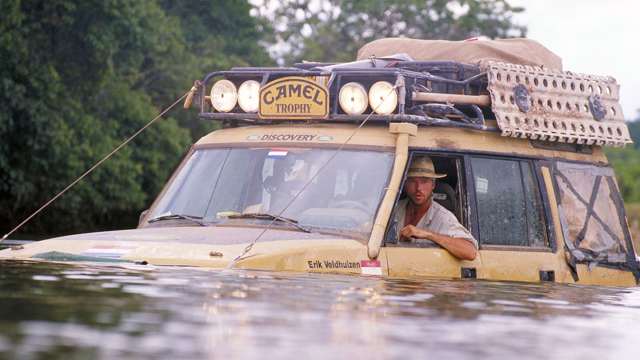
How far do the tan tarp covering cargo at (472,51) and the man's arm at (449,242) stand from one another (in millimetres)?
2336

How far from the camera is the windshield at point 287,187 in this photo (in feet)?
30.6

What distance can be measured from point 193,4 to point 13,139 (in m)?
17.0

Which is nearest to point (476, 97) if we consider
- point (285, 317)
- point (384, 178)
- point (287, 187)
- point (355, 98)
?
point (355, 98)

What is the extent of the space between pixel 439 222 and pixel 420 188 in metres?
0.25

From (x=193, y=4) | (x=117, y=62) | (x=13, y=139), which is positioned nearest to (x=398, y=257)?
(x=13, y=139)

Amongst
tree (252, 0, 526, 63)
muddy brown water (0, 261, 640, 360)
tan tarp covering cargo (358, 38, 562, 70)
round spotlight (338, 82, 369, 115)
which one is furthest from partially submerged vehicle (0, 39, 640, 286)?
tree (252, 0, 526, 63)

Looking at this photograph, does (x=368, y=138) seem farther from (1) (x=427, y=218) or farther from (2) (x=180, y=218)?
(2) (x=180, y=218)

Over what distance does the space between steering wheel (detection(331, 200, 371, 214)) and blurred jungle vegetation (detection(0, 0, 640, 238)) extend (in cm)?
2191

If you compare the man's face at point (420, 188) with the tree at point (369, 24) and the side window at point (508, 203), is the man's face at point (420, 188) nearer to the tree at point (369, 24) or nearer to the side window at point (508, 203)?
the side window at point (508, 203)

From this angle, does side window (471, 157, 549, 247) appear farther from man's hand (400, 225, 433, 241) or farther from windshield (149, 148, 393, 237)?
windshield (149, 148, 393, 237)

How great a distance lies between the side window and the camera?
33.2 feet

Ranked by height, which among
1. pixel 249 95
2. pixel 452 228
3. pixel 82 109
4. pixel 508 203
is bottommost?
pixel 452 228

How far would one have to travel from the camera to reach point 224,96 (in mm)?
10438

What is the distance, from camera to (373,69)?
995 cm
